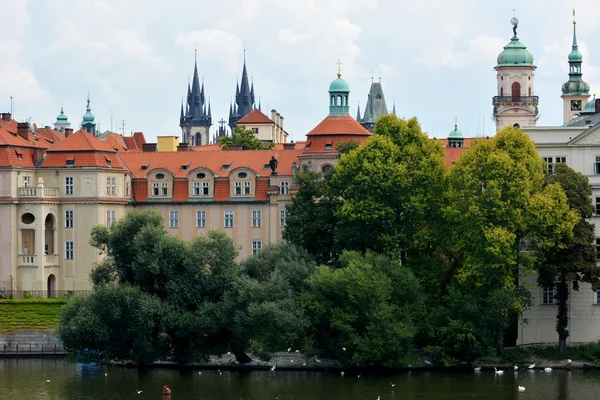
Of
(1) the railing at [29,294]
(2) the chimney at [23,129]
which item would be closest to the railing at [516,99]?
(2) the chimney at [23,129]

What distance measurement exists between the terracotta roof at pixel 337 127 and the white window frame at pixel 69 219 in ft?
59.0

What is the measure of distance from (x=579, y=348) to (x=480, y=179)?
1142cm

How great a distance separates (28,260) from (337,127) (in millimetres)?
24381

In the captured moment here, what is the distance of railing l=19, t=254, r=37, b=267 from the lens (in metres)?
120

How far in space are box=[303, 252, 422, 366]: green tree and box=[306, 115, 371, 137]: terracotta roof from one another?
25585 mm

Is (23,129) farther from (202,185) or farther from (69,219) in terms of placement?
(202,185)

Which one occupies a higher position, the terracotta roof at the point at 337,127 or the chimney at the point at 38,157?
the terracotta roof at the point at 337,127

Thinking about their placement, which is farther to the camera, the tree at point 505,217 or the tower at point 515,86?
the tower at point 515,86

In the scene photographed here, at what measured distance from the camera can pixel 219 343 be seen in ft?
327

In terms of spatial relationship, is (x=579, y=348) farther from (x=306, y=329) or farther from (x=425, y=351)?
(x=306, y=329)

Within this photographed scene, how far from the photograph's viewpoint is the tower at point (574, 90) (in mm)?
187500

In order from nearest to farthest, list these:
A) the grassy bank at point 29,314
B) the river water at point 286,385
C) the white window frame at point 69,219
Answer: the river water at point 286,385 → the grassy bank at point 29,314 → the white window frame at point 69,219

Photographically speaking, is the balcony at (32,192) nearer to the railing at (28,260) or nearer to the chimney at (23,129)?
the railing at (28,260)

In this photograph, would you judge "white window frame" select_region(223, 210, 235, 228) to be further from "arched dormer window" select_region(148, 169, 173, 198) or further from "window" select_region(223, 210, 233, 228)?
"arched dormer window" select_region(148, 169, 173, 198)
